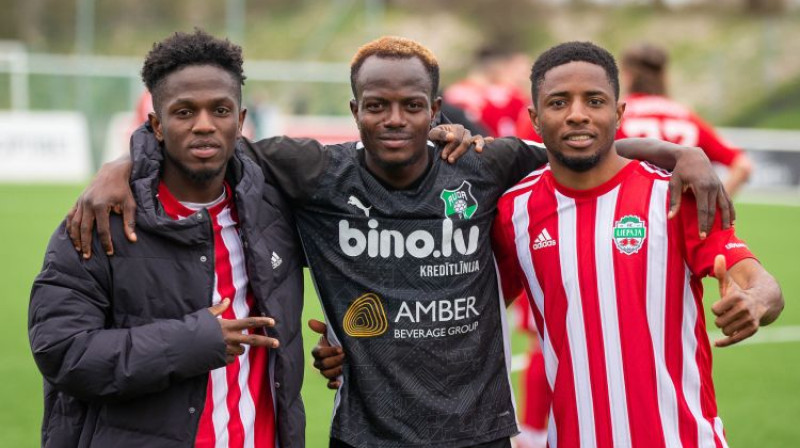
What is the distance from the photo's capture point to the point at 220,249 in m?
3.16

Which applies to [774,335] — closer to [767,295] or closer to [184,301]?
[767,295]

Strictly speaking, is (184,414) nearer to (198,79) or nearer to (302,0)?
(198,79)

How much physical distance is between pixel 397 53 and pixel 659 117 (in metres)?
3.22

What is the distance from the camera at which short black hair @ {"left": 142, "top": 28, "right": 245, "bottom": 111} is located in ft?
10.3

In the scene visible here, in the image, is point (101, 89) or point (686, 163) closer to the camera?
point (686, 163)

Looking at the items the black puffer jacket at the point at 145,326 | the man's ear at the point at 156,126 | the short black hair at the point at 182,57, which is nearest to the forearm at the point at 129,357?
the black puffer jacket at the point at 145,326

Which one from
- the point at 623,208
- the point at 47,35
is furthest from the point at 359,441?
the point at 47,35

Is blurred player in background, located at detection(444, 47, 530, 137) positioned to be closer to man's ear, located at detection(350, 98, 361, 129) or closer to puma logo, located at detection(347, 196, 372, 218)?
man's ear, located at detection(350, 98, 361, 129)

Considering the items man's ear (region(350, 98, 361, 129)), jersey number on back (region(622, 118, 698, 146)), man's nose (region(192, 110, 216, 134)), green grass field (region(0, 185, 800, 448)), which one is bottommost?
green grass field (region(0, 185, 800, 448))

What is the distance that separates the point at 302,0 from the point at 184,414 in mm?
33564

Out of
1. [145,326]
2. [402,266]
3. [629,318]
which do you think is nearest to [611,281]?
[629,318]

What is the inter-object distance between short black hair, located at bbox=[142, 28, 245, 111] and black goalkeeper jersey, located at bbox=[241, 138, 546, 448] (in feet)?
1.28

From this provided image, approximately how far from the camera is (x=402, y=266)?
332 centimetres

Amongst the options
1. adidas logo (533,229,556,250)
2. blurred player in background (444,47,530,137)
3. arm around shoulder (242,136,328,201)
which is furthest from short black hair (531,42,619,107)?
blurred player in background (444,47,530,137)
